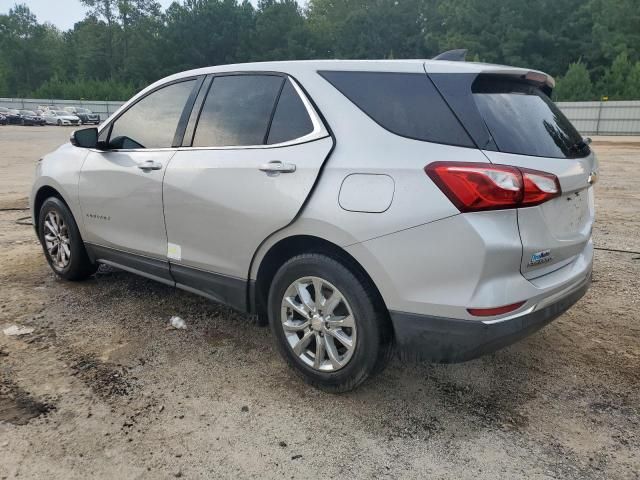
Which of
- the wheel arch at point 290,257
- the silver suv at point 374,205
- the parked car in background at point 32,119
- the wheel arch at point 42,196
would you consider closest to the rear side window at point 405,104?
the silver suv at point 374,205

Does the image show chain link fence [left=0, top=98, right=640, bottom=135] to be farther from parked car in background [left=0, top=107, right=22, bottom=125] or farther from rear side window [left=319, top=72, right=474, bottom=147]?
parked car in background [left=0, top=107, right=22, bottom=125]

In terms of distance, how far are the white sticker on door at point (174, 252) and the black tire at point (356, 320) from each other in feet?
2.96

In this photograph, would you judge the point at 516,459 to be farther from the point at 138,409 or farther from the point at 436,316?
the point at 138,409

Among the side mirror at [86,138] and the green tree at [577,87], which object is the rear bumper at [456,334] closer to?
the side mirror at [86,138]

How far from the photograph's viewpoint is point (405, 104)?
272 cm

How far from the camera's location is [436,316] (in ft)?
8.35

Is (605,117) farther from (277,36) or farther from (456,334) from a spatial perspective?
(277,36)

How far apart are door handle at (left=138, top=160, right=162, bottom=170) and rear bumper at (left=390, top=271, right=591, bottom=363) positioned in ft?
6.33

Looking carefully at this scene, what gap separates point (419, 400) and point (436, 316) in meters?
0.68

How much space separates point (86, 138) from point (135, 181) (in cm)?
71

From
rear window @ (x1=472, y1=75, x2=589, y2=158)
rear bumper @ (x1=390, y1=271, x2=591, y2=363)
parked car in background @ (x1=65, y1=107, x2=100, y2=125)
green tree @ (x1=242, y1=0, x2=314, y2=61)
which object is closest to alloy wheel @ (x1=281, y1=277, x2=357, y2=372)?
rear bumper @ (x1=390, y1=271, x2=591, y2=363)

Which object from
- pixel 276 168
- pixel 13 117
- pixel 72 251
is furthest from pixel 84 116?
pixel 276 168

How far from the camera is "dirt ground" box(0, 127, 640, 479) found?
97.2 inches

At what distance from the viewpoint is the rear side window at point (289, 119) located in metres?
3.01
